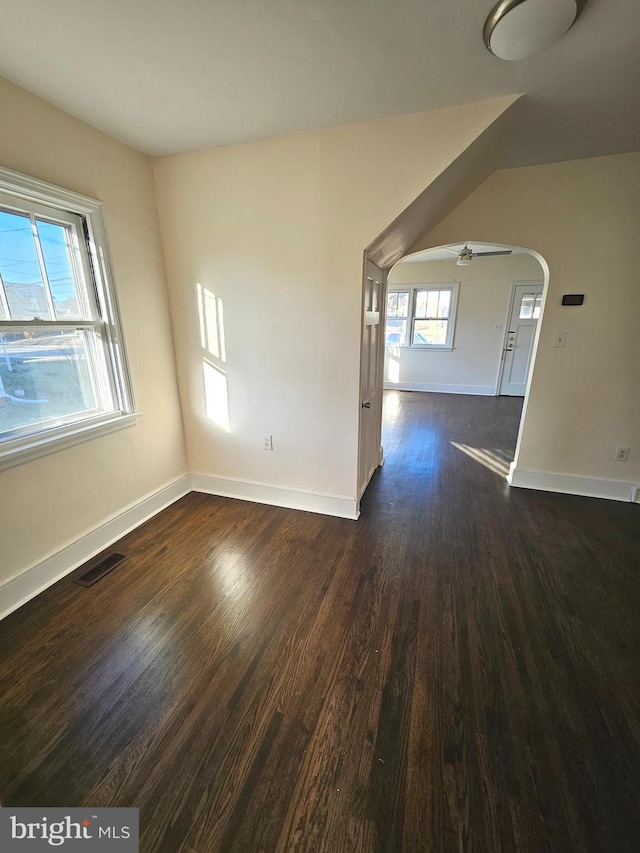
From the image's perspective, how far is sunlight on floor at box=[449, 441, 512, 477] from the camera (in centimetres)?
341

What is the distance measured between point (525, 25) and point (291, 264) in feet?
4.70

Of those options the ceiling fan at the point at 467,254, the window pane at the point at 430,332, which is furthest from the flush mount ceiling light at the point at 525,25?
the window pane at the point at 430,332

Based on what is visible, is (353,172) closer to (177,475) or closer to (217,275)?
(217,275)

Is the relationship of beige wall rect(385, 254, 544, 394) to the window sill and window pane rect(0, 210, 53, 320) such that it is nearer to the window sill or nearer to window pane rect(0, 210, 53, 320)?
the window sill

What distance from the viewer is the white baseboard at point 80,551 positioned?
1.76 metres

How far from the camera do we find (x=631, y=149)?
228 cm

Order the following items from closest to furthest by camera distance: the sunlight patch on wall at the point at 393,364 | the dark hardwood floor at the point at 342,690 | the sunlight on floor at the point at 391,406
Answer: the dark hardwood floor at the point at 342,690 → the sunlight on floor at the point at 391,406 → the sunlight patch on wall at the point at 393,364

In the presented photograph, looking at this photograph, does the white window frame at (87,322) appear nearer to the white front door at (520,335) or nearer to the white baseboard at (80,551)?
the white baseboard at (80,551)

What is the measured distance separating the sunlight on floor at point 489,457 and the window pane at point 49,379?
11.2ft

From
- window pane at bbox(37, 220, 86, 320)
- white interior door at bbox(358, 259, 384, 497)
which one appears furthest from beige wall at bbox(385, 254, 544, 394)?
window pane at bbox(37, 220, 86, 320)

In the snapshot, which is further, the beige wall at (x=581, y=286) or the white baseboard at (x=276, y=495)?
the white baseboard at (x=276, y=495)

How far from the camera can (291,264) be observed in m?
2.25

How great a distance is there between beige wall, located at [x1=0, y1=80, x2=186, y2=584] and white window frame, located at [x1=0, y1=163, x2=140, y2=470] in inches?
2.1

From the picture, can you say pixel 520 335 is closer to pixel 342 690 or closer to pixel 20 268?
pixel 342 690
